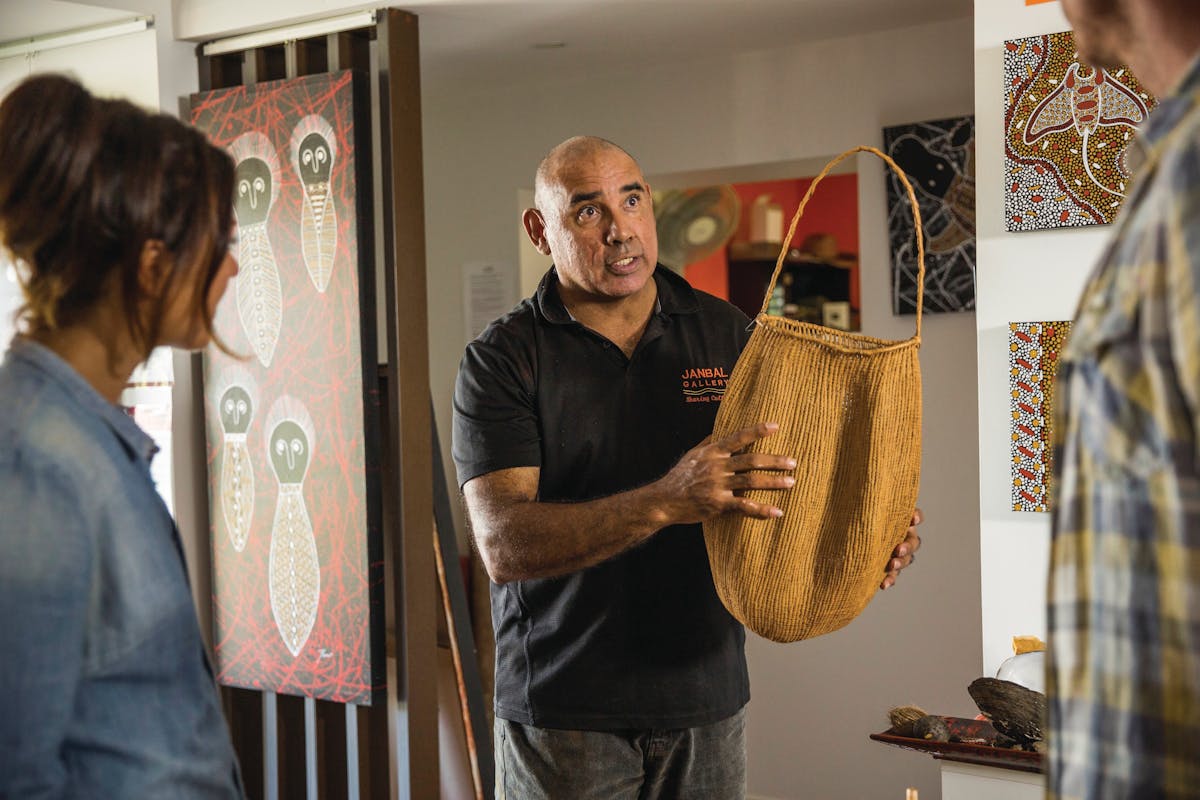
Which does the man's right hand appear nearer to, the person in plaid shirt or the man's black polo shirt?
the man's black polo shirt

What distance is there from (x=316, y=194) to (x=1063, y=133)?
6.41ft

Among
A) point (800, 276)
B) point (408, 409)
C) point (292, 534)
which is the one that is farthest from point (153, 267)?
point (800, 276)

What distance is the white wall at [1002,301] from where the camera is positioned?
99.6 inches

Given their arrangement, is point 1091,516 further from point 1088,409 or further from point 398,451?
point 398,451

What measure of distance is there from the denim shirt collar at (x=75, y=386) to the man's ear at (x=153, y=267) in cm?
10

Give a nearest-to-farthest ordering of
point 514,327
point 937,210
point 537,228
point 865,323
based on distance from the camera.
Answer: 1. point 514,327
2. point 537,228
3. point 937,210
4. point 865,323

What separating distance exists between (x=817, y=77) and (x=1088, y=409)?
11.0ft

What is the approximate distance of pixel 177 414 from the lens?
11.8 ft

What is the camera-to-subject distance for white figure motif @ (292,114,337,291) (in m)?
3.36

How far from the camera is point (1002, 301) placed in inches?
102

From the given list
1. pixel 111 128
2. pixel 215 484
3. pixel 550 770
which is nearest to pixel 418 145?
pixel 215 484

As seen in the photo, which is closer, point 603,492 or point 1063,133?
point 603,492

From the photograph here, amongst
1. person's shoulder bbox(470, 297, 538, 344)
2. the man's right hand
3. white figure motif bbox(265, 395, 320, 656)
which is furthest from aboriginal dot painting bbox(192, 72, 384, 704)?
the man's right hand

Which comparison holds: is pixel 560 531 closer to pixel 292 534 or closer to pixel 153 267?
pixel 153 267
